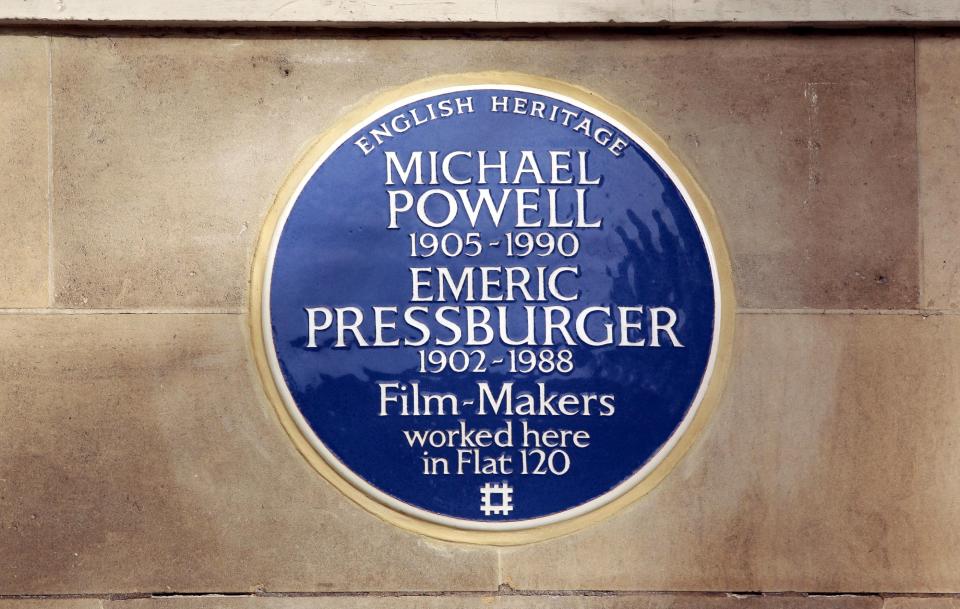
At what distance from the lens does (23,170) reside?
4215mm

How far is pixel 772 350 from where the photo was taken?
4.19m

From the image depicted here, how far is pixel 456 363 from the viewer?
4.16 metres

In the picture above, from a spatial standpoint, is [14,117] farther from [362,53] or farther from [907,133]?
[907,133]

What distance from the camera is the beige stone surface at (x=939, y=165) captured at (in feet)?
13.9

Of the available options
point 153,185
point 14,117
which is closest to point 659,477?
point 153,185

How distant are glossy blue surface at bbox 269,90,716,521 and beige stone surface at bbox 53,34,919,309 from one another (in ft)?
0.73

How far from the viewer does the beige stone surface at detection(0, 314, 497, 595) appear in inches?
163

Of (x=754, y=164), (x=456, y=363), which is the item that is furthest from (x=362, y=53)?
(x=754, y=164)

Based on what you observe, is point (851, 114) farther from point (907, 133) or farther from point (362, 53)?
point (362, 53)

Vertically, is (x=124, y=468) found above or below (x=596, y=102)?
below

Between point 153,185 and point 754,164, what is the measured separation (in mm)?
2498

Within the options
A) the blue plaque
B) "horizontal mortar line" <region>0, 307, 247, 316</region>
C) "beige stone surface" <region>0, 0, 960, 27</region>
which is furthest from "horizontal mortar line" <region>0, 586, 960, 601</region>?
"beige stone surface" <region>0, 0, 960, 27</region>

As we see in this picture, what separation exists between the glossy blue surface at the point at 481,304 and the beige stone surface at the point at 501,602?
0.35 m

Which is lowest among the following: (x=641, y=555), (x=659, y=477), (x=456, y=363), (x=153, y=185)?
(x=641, y=555)
